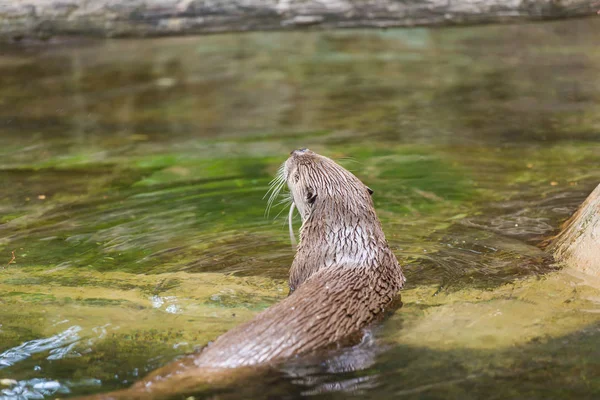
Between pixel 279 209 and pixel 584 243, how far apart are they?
6.53 ft

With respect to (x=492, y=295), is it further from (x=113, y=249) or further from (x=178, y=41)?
(x=178, y=41)

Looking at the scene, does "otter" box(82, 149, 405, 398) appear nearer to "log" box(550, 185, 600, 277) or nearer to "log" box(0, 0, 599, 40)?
"log" box(550, 185, 600, 277)

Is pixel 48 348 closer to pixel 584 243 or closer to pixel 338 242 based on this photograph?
pixel 338 242

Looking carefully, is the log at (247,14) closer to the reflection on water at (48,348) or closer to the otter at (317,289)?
the otter at (317,289)

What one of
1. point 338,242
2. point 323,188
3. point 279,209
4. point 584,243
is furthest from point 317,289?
point 279,209

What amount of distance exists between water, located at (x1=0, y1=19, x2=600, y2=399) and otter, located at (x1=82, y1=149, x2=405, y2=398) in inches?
4.4

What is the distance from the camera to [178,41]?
1067 centimetres

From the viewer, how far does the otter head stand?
414 centimetres

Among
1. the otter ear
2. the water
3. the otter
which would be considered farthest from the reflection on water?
the otter ear

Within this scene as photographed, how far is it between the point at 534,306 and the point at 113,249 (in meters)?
2.28

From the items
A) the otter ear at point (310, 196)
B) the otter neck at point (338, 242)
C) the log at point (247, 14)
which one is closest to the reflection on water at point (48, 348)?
the otter neck at point (338, 242)

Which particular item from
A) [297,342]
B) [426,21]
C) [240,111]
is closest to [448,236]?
[297,342]

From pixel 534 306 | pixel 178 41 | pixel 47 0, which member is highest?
pixel 47 0

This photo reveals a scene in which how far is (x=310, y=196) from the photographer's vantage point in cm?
424
